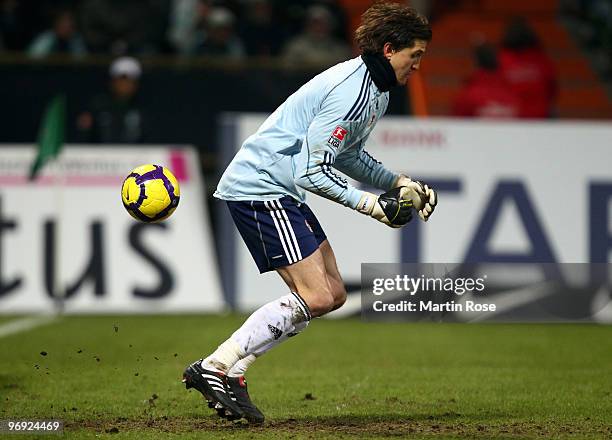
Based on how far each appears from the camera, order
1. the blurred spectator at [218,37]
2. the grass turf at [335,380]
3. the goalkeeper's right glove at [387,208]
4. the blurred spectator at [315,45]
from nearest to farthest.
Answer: the goalkeeper's right glove at [387,208] → the grass turf at [335,380] → the blurred spectator at [218,37] → the blurred spectator at [315,45]

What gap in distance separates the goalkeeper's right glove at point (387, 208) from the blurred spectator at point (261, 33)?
9671mm

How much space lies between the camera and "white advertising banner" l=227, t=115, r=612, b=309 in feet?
44.6

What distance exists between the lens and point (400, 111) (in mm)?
15211

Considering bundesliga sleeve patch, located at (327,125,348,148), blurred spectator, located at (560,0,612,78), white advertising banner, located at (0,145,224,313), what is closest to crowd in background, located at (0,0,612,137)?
blurred spectator, located at (560,0,612,78)

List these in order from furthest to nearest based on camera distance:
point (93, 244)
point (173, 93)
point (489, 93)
A: point (489, 93) < point (173, 93) < point (93, 244)

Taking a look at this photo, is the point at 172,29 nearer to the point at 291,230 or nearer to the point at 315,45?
the point at 315,45

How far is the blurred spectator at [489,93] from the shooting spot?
1510 cm

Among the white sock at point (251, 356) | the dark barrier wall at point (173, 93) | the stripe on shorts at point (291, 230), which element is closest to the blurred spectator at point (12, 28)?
the dark barrier wall at point (173, 93)

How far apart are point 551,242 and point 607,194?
0.78 m

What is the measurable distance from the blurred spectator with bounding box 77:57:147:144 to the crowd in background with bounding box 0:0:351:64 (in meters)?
0.75

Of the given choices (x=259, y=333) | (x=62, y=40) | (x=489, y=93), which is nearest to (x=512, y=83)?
(x=489, y=93)

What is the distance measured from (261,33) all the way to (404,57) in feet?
31.7

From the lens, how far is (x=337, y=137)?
7039 millimetres

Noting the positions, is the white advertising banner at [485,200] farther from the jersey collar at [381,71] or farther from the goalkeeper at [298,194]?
the jersey collar at [381,71]
